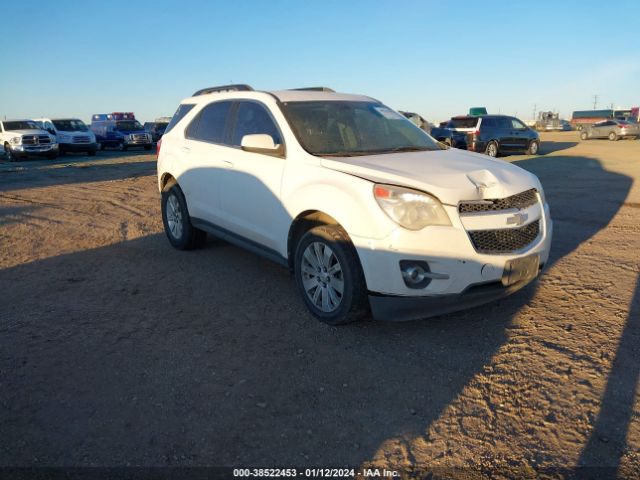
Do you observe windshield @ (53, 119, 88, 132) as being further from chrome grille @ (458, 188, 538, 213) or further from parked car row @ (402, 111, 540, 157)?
chrome grille @ (458, 188, 538, 213)

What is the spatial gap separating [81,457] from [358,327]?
6.81 ft

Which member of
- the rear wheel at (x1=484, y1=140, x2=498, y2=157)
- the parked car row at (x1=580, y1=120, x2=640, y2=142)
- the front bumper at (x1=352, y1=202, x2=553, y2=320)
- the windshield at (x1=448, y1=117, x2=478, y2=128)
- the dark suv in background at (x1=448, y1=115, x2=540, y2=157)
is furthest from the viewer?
the parked car row at (x1=580, y1=120, x2=640, y2=142)

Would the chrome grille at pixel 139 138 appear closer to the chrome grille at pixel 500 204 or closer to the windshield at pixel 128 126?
the windshield at pixel 128 126

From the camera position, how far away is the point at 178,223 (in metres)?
6.07

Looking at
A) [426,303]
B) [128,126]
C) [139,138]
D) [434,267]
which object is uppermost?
[128,126]

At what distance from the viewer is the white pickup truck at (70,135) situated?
2373 cm

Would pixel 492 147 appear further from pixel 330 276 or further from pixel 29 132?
pixel 29 132

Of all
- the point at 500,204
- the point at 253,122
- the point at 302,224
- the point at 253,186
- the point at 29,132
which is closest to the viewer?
the point at 500,204

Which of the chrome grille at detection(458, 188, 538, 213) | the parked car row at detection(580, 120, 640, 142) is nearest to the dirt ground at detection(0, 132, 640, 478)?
the chrome grille at detection(458, 188, 538, 213)

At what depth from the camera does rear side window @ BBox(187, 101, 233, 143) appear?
17.3 ft

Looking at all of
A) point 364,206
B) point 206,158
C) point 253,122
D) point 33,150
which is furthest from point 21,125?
point 364,206

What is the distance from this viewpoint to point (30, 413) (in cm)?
280

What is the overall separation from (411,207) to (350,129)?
5.03ft

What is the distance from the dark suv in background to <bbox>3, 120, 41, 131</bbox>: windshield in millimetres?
18181
